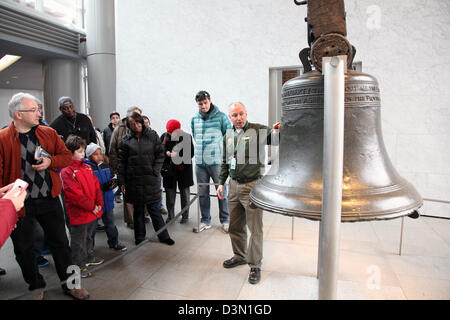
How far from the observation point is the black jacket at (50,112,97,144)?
399cm

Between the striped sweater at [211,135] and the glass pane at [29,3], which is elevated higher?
the glass pane at [29,3]

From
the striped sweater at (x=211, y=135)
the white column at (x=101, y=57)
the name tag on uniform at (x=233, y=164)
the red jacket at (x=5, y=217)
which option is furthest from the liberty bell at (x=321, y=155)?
the white column at (x=101, y=57)

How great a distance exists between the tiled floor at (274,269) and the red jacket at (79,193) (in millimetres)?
651

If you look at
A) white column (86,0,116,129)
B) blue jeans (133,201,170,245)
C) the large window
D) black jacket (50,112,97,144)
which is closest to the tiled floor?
blue jeans (133,201,170,245)

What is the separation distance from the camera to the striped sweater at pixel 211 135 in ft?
14.5

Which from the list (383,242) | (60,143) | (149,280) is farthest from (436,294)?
(60,143)

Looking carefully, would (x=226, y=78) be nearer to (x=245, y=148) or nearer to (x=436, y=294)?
(x=245, y=148)

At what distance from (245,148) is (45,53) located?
688 cm

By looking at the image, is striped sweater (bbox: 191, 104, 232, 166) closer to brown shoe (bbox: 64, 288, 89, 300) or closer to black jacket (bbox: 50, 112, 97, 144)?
black jacket (bbox: 50, 112, 97, 144)

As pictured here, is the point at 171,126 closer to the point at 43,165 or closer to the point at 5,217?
the point at 43,165

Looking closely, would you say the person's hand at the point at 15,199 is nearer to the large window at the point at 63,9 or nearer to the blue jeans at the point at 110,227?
the blue jeans at the point at 110,227

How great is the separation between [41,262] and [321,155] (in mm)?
3427

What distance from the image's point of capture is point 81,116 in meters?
4.19

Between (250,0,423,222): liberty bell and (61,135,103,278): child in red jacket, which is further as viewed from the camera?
(61,135,103,278): child in red jacket
